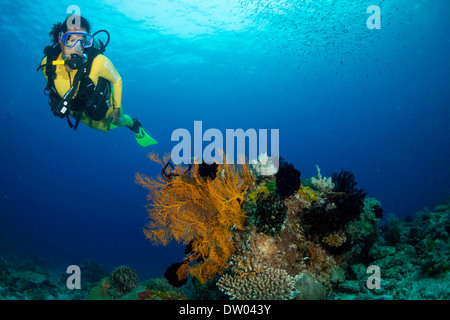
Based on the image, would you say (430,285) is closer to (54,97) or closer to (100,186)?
(54,97)

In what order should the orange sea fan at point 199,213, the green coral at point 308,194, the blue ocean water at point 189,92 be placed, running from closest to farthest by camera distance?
1. the orange sea fan at point 199,213
2. the green coral at point 308,194
3. the blue ocean water at point 189,92

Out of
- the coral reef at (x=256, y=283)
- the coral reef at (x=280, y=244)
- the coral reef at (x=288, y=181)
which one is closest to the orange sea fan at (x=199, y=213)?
the coral reef at (x=280, y=244)

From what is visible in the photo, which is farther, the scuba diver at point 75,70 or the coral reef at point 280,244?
the scuba diver at point 75,70

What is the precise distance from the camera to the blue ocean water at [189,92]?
28875 mm

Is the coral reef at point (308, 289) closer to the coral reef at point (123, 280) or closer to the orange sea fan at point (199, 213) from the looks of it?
the orange sea fan at point (199, 213)

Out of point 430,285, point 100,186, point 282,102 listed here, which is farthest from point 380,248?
point 100,186

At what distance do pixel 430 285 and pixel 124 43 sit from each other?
3817 cm

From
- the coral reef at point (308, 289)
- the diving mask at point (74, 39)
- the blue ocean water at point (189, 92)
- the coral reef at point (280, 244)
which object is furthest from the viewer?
the blue ocean water at point (189, 92)

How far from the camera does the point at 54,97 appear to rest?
6.76m

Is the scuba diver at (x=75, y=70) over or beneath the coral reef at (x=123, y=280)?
over

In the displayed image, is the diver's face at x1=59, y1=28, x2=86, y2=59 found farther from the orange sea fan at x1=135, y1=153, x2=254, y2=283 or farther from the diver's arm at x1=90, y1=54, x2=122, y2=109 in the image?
the orange sea fan at x1=135, y1=153, x2=254, y2=283

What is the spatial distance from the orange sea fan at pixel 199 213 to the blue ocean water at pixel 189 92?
→ 101cm

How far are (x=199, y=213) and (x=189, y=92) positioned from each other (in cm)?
5476

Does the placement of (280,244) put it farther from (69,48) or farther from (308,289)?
(69,48)
